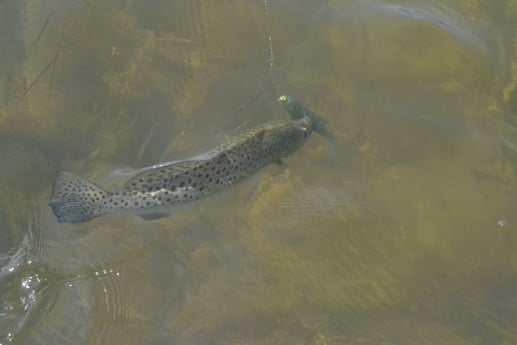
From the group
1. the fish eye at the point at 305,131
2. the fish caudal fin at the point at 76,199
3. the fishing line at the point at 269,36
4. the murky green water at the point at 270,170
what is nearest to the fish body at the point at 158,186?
the fish caudal fin at the point at 76,199

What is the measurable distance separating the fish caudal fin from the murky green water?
30 centimetres

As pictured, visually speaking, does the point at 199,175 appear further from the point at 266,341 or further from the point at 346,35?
the point at 346,35

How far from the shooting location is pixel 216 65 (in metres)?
6.48

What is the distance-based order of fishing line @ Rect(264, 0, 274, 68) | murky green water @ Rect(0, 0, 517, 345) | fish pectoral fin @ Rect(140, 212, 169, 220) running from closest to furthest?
murky green water @ Rect(0, 0, 517, 345)
fish pectoral fin @ Rect(140, 212, 169, 220)
fishing line @ Rect(264, 0, 274, 68)

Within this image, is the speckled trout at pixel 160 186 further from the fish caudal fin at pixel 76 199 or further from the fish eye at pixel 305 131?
the fish eye at pixel 305 131

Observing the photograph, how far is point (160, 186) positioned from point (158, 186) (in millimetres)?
18

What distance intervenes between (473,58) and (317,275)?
123 inches

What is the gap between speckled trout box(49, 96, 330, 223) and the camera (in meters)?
5.12

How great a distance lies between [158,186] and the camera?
5164mm

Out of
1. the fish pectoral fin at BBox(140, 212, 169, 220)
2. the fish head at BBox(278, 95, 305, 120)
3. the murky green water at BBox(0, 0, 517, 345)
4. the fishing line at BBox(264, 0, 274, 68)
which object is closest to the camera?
the murky green water at BBox(0, 0, 517, 345)

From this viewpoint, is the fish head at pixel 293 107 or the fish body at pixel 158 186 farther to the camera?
the fish head at pixel 293 107

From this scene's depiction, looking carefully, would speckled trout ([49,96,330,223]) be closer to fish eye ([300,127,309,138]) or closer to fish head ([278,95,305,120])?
fish eye ([300,127,309,138])

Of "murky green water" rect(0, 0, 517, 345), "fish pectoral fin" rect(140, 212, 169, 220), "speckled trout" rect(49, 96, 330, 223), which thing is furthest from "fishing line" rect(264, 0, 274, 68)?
"fish pectoral fin" rect(140, 212, 169, 220)

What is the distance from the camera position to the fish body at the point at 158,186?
5.11m
